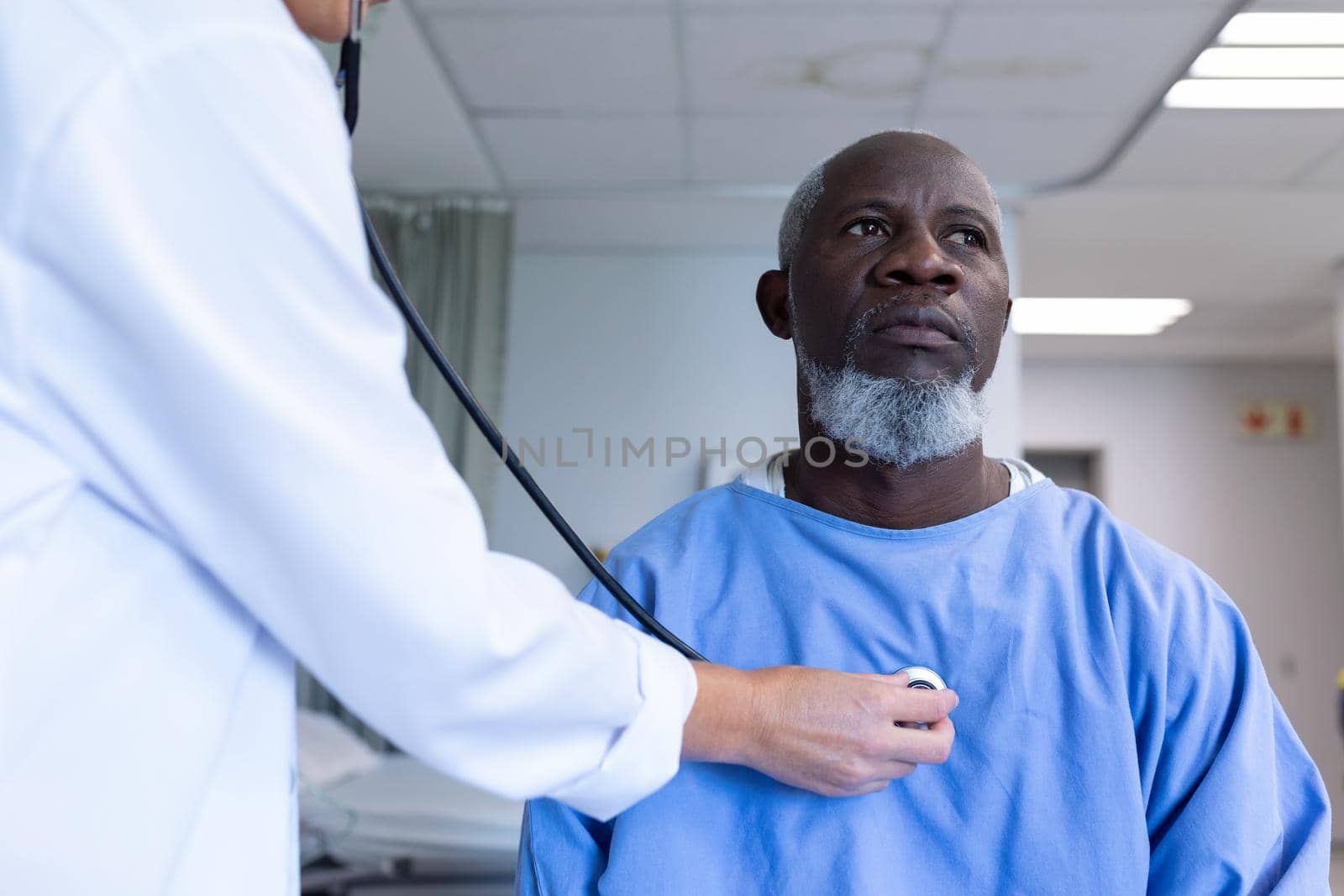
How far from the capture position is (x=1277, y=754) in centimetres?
98

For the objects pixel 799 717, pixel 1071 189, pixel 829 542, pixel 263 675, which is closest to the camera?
pixel 263 675

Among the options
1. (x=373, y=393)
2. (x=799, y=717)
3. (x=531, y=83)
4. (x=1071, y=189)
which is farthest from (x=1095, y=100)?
(x=373, y=393)

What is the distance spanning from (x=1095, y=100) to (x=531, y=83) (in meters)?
1.62

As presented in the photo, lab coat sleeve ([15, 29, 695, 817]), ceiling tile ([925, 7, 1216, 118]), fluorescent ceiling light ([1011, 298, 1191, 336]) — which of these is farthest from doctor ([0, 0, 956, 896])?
fluorescent ceiling light ([1011, 298, 1191, 336])

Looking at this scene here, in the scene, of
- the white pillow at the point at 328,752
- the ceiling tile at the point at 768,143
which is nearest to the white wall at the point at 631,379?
the ceiling tile at the point at 768,143

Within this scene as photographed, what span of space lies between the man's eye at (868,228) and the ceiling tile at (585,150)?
7.46ft

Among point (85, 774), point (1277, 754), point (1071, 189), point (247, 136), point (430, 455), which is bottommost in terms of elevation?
point (1277, 754)

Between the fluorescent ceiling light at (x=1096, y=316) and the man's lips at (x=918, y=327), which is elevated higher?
the fluorescent ceiling light at (x=1096, y=316)

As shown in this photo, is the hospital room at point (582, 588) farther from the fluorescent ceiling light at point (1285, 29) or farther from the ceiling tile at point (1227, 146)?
the ceiling tile at point (1227, 146)

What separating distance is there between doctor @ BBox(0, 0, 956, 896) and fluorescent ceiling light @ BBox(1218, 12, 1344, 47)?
2.74 metres

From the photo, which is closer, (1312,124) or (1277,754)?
Result: (1277,754)

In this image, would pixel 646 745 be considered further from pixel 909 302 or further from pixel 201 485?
pixel 909 302

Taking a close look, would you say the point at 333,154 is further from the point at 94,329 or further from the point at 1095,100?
the point at 1095,100

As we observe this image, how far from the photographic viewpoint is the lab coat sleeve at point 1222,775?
895mm
